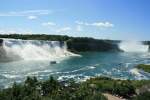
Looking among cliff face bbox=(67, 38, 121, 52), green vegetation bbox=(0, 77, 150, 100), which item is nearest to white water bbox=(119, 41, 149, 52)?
cliff face bbox=(67, 38, 121, 52)

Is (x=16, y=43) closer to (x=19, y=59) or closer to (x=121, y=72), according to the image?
(x=19, y=59)

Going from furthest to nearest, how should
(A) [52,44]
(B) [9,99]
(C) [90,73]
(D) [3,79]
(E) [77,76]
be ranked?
(A) [52,44]
(C) [90,73]
(E) [77,76]
(D) [3,79]
(B) [9,99]

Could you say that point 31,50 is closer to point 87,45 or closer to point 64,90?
point 87,45

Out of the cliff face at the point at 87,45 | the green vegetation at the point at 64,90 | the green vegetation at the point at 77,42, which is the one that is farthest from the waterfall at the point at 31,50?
the green vegetation at the point at 64,90

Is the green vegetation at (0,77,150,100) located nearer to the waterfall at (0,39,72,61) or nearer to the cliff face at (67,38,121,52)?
the waterfall at (0,39,72,61)

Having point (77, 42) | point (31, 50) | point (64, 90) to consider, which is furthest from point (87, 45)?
point (64, 90)

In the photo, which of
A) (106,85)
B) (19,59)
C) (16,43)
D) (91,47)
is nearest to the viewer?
(106,85)

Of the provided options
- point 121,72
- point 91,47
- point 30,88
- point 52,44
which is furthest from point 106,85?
point 91,47
